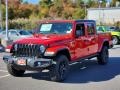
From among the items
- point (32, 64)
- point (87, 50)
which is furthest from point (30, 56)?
point (87, 50)

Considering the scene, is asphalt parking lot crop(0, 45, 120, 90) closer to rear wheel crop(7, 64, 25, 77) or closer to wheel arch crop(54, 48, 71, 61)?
rear wheel crop(7, 64, 25, 77)

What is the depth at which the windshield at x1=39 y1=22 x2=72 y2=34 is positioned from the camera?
12.3 metres

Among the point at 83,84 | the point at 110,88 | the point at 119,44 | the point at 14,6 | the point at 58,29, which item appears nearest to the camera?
the point at 110,88

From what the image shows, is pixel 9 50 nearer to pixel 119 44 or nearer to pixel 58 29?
pixel 58 29

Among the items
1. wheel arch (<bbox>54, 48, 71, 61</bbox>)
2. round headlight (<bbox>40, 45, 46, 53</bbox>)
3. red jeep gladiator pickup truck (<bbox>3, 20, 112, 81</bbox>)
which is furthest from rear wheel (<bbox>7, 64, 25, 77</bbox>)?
wheel arch (<bbox>54, 48, 71, 61</bbox>)

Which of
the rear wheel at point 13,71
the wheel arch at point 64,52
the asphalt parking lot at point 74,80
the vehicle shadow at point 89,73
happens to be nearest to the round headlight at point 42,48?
the wheel arch at point 64,52

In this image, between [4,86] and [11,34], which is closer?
[4,86]

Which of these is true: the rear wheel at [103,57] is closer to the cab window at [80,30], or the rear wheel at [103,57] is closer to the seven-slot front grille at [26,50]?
the cab window at [80,30]

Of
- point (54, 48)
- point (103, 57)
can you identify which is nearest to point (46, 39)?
point (54, 48)

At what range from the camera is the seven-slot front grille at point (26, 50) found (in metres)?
10.8

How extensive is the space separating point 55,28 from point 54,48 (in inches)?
76.8

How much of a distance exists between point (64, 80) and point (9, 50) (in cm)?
196

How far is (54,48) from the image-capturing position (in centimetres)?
1077

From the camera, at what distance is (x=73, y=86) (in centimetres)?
1037
